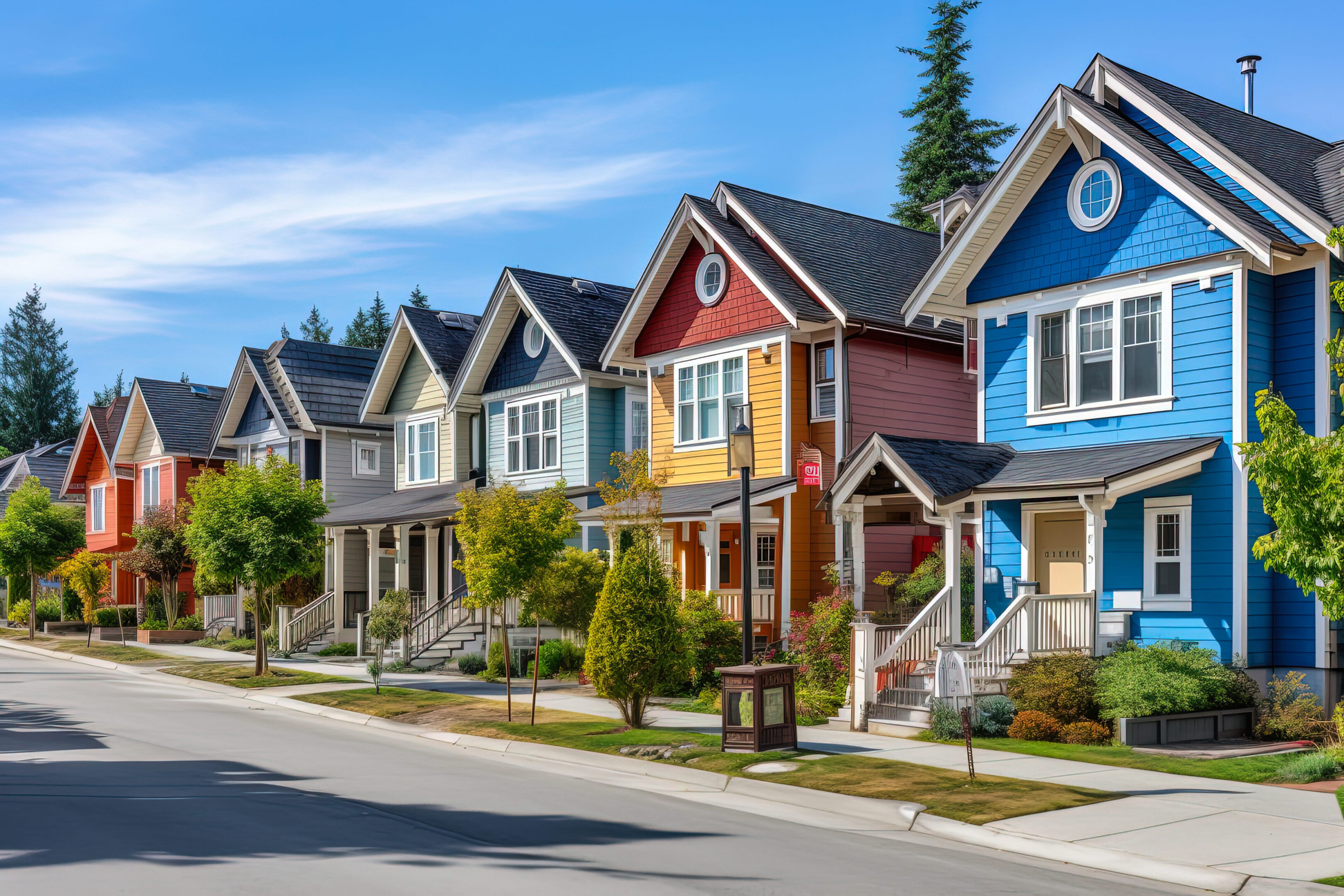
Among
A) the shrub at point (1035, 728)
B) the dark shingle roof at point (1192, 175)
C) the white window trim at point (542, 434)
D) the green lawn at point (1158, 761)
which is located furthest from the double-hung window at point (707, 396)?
the green lawn at point (1158, 761)

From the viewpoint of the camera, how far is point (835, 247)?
27.9m

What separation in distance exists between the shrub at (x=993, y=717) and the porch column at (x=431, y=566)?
19.4 meters

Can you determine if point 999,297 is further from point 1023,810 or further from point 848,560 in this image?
point 1023,810

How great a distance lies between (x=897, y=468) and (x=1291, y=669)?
21.4 ft

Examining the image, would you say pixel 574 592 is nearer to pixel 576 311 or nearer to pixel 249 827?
pixel 576 311

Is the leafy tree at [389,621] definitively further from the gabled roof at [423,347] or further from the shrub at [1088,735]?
the shrub at [1088,735]

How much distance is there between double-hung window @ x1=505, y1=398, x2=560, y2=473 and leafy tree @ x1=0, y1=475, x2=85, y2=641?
21.2 meters

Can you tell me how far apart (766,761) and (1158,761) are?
495cm

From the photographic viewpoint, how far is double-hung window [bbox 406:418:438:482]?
37812 mm

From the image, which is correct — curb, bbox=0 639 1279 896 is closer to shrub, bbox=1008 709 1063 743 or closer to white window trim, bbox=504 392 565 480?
shrub, bbox=1008 709 1063 743

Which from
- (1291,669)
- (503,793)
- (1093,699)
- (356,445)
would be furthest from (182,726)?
(356,445)

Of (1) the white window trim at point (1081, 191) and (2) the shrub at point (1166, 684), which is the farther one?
(1) the white window trim at point (1081, 191)

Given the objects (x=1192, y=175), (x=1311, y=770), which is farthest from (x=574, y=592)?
(x=1311, y=770)

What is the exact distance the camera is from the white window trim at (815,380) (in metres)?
25.5
